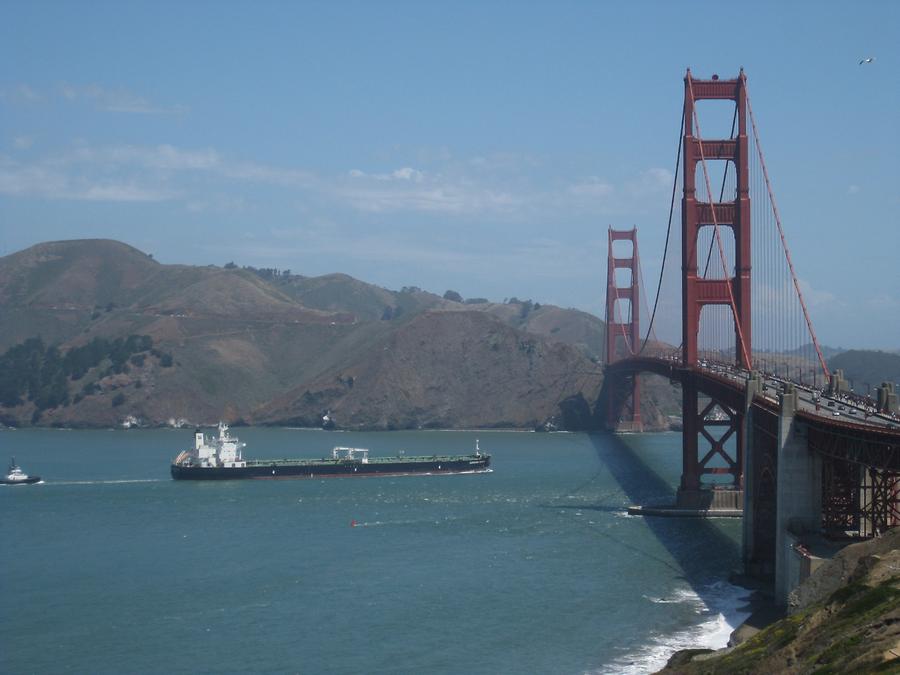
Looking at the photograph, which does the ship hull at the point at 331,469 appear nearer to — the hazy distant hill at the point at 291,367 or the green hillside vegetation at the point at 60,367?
the hazy distant hill at the point at 291,367

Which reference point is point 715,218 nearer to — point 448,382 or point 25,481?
point 25,481

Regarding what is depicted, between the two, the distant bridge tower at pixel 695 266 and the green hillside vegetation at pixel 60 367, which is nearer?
the distant bridge tower at pixel 695 266

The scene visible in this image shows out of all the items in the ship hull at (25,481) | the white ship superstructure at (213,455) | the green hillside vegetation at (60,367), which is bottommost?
the ship hull at (25,481)

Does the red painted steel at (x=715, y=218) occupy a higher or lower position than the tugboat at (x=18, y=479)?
higher

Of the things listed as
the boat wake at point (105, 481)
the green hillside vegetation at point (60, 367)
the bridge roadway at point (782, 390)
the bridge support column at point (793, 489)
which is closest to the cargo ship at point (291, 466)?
the boat wake at point (105, 481)

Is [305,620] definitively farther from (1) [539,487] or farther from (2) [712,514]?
(1) [539,487]

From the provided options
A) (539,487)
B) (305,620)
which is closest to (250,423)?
(539,487)
